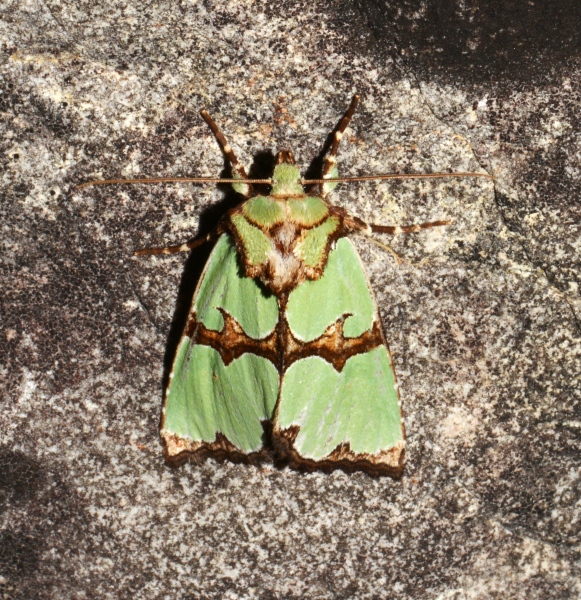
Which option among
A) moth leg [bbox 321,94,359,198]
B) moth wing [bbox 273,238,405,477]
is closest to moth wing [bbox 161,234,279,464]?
moth wing [bbox 273,238,405,477]

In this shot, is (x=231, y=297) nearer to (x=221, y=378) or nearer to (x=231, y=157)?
(x=221, y=378)

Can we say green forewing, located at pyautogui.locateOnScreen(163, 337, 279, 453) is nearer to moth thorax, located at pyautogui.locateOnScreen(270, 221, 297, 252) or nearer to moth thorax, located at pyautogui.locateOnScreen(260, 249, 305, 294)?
moth thorax, located at pyautogui.locateOnScreen(260, 249, 305, 294)

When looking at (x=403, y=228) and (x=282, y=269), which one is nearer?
(x=282, y=269)

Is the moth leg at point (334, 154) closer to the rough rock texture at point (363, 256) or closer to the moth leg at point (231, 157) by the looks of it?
the rough rock texture at point (363, 256)

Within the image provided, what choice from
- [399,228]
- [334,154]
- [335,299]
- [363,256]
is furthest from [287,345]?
[334,154]

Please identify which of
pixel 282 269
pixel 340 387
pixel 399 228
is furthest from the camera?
pixel 399 228

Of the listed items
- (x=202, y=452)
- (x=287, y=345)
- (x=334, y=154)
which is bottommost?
(x=202, y=452)

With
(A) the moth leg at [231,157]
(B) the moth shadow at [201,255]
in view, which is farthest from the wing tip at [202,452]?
(A) the moth leg at [231,157]
